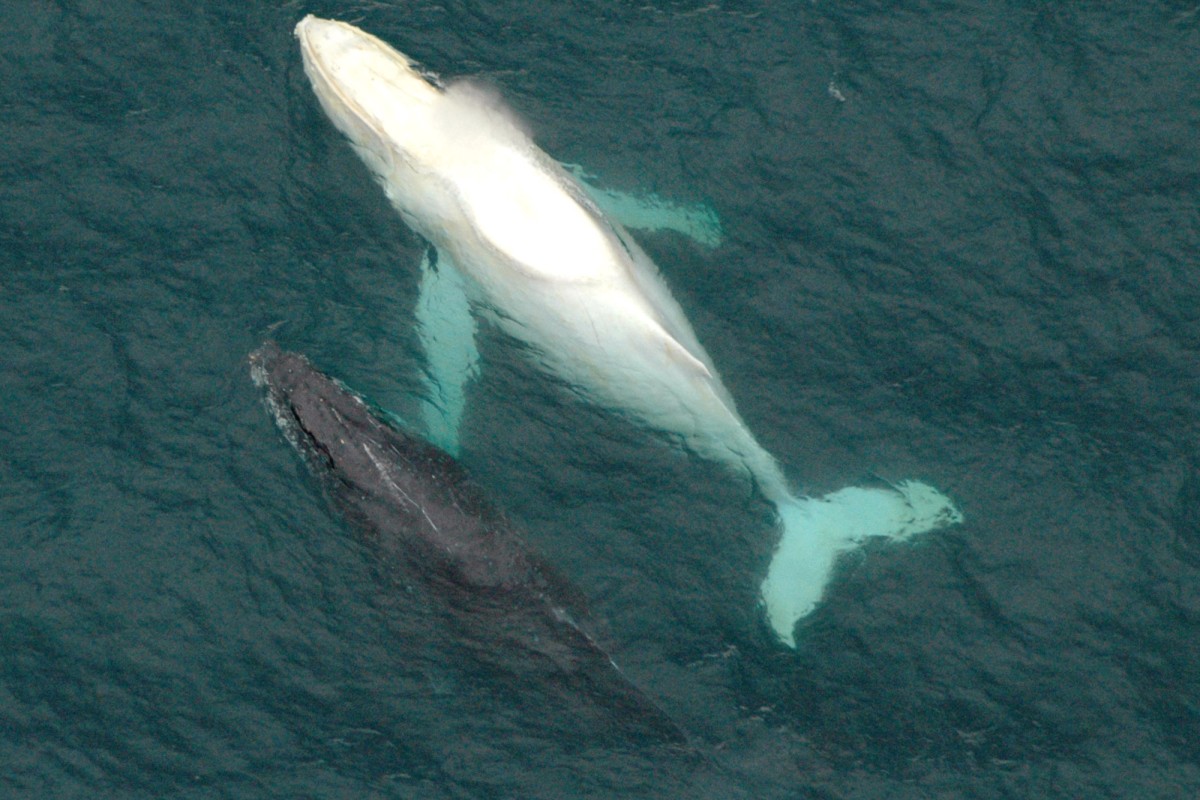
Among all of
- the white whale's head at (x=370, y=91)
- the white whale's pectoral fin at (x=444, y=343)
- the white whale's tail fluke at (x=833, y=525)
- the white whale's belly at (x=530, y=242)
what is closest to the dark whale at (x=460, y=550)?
the white whale's pectoral fin at (x=444, y=343)

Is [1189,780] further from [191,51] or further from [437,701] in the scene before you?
[191,51]

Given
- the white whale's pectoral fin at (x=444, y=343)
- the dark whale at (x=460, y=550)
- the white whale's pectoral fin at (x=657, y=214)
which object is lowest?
the dark whale at (x=460, y=550)

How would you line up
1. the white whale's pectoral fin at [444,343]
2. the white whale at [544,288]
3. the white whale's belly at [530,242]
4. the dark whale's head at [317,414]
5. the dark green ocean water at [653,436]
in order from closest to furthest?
the dark green ocean water at [653,436] < the dark whale's head at [317,414] < the white whale at [544,288] < the white whale's belly at [530,242] < the white whale's pectoral fin at [444,343]

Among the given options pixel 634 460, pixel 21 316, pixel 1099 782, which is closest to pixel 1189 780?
pixel 1099 782

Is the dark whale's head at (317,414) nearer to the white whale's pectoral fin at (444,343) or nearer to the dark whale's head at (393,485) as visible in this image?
the dark whale's head at (393,485)

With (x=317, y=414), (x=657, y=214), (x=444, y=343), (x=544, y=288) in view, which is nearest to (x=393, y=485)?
(x=317, y=414)
